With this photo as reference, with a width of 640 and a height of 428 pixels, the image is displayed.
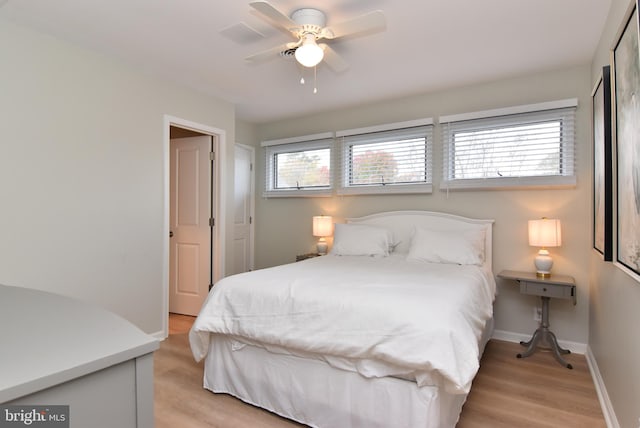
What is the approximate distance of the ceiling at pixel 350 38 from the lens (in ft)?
7.34

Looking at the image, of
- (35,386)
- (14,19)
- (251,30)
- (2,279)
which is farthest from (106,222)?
(35,386)

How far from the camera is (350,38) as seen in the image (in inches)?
100

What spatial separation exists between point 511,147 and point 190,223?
11.5 feet

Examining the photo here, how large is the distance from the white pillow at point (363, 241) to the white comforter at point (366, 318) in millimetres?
862

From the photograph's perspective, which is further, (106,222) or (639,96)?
(106,222)

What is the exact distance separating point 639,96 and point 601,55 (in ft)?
5.19

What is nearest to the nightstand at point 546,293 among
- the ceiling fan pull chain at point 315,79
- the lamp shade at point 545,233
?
the lamp shade at point 545,233

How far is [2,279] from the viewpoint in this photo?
2334 millimetres

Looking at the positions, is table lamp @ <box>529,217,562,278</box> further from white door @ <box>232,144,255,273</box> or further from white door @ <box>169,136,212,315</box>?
white door @ <box>232,144,255,273</box>

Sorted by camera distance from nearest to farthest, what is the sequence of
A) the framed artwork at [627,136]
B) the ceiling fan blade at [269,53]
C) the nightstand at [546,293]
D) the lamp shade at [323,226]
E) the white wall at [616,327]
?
1. the framed artwork at [627,136]
2. the white wall at [616,327]
3. the ceiling fan blade at [269,53]
4. the nightstand at [546,293]
5. the lamp shade at [323,226]

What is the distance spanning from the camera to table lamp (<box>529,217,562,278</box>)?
9.78 ft

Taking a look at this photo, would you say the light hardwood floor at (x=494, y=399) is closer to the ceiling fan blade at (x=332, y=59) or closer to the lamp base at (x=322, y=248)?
the lamp base at (x=322, y=248)

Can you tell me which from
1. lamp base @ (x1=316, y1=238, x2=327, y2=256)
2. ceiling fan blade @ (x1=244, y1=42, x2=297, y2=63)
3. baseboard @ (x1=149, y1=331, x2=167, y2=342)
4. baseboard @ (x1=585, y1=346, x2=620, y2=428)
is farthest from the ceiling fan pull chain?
baseboard @ (x1=585, y1=346, x2=620, y2=428)

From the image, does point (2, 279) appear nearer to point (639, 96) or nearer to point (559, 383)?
point (639, 96)
